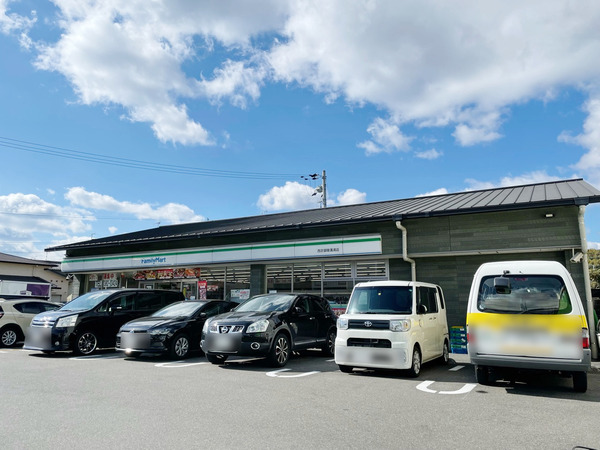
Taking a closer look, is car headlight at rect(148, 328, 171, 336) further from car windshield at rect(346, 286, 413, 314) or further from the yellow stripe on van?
the yellow stripe on van

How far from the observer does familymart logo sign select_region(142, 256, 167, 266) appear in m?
19.3

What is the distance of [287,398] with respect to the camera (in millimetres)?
6512

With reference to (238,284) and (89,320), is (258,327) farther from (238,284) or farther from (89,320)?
(238,284)

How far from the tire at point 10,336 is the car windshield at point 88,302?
2.45 m

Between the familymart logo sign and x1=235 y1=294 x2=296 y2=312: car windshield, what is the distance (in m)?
9.27

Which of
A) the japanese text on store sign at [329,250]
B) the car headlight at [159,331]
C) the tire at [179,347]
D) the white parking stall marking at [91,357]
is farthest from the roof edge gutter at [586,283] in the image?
the white parking stall marking at [91,357]

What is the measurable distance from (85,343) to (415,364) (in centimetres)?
847

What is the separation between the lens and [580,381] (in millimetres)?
7043

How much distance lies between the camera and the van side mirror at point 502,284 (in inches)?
291

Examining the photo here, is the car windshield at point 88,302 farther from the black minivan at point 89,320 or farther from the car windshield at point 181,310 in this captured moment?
the car windshield at point 181,310

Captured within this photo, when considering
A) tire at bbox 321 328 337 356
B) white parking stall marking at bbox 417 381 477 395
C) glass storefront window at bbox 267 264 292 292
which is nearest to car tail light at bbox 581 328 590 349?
white parking stall marking at bbox 417 381 477 395

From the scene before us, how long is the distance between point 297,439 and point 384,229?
416 inches

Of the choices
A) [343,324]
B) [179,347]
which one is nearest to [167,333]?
[179,347]

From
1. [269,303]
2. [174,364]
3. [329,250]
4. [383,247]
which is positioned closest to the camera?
[174,364]
